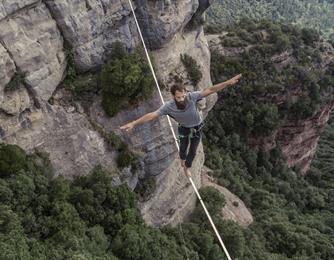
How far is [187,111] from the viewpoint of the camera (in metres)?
15.5

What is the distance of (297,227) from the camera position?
43469 mm

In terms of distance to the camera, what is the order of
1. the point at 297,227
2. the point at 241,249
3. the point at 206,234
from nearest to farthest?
the point at 206,234
the point at 241,249
the point at 297,227

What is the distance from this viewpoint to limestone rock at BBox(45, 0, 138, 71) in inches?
992

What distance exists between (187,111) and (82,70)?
13000 mm

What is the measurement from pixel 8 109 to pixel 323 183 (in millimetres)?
48536

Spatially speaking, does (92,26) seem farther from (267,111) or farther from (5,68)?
(267,111)

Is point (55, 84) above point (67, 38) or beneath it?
beneath

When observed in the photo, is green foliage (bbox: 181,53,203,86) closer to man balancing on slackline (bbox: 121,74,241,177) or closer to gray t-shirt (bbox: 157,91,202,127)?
man balancing on slackline (bbox: 121,74,241,177)

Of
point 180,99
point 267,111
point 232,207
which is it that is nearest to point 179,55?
point 232,207

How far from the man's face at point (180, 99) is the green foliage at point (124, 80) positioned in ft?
38.5

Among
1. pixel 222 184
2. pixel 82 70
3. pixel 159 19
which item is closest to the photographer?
pixel 82 70

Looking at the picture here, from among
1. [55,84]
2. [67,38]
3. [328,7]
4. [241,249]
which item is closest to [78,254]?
[55,84]

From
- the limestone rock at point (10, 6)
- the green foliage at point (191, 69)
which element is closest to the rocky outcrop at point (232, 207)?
the green foliage at point (191, 69)

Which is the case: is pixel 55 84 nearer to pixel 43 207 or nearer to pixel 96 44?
pixel 96 44
